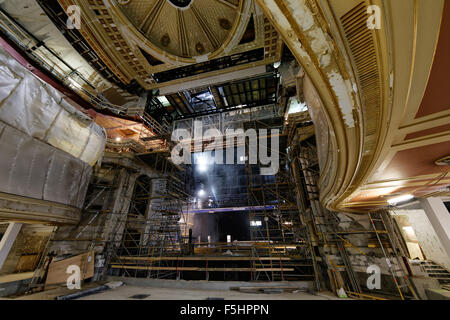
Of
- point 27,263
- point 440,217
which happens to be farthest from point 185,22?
point 27,263

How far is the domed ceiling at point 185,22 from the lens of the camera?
8883 mm

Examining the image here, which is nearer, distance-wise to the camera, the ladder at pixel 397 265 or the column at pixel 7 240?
the ladder at pixel 397 265

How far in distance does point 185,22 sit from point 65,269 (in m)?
14.2

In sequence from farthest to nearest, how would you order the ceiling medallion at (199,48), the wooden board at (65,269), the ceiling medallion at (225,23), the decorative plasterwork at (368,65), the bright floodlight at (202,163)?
the bright floodlight at (202,163), the ceiling medallion at (199,48), the ceiling medallion at (225,23), the wooden board at (65,269), the decorative plasterwork at (368,65)

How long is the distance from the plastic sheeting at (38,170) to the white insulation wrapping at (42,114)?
1.16 feet

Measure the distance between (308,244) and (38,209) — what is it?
11.1 m

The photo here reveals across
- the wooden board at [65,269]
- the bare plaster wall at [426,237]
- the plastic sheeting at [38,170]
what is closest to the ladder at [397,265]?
the bare plaster wall at [426,237]

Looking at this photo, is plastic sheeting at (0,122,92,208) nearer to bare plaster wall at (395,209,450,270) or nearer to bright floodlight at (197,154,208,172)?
bright floodlight at (197,154,208,172)

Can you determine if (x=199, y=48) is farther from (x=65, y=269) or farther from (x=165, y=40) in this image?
(x=65, y=269)

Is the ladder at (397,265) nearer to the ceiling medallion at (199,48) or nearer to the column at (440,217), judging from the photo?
the column at (440,217)

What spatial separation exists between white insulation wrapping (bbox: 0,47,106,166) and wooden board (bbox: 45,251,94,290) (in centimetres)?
455

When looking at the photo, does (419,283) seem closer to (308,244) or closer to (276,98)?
(308,244)

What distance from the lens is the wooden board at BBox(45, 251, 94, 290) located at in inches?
257

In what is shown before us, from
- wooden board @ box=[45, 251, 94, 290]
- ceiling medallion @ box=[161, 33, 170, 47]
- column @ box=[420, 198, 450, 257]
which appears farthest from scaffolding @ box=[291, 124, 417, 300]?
ceiling medallion @ box=[161, 33, 170, 47]
